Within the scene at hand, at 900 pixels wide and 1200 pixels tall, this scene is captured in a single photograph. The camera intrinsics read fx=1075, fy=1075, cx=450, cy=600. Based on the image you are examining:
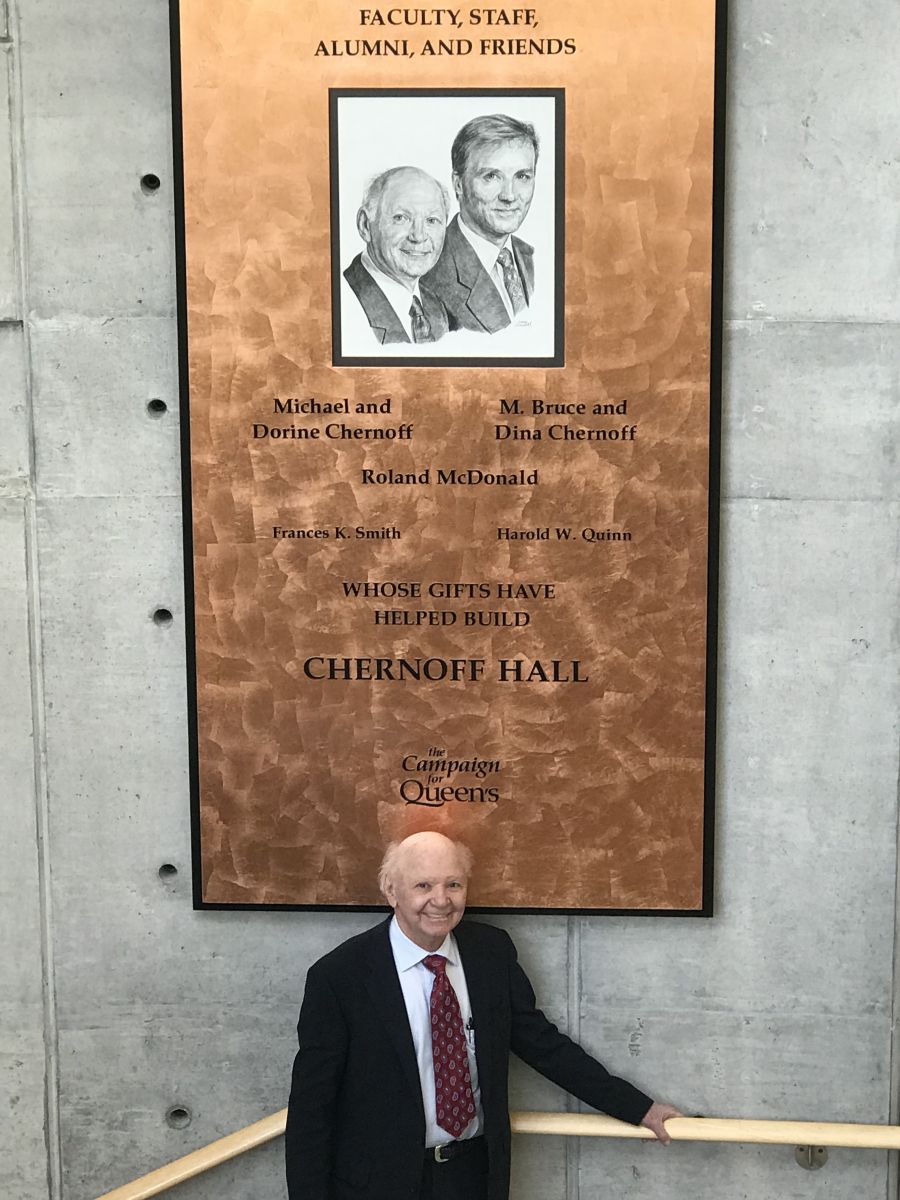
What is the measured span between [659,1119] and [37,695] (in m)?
1.89

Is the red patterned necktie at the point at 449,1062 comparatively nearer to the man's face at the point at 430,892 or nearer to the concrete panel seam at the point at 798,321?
the man's face at the point at 430,892

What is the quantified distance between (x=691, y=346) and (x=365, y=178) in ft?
2.85

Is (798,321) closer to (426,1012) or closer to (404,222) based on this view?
(404,222)

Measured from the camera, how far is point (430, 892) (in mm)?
2451

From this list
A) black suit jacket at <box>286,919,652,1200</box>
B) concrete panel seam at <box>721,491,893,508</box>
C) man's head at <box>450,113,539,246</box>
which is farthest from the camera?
concrete panel seam at <box>721,491,893,508</box>

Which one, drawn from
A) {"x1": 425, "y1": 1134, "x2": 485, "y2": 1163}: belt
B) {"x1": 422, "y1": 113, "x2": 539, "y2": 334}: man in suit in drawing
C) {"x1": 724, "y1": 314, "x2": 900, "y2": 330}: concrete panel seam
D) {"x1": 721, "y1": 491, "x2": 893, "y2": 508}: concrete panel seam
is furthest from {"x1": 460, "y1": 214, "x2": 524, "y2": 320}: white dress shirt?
{"x1": 425, "y1": 1134, "x2": 485, "y2": 1163}: belt

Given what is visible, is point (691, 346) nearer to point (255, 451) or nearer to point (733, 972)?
point (255, 451)

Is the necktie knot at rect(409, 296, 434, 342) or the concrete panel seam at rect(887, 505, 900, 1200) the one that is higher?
the necktie knot at rect(409, 296, 434, 342)

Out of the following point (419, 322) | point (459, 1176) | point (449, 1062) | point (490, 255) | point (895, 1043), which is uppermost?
point (490, 255)

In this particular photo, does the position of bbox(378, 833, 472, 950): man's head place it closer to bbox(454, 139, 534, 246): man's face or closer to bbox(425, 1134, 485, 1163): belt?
bbox(425, 1134, 485, 1163): belt

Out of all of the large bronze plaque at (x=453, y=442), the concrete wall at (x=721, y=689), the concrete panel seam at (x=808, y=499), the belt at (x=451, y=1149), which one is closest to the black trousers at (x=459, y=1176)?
the belt at (x=451, y=1149)

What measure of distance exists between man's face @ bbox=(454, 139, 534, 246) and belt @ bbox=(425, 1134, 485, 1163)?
6.91 ft

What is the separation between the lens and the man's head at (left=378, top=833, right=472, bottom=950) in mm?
2449

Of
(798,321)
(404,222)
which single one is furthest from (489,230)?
(798,321)
